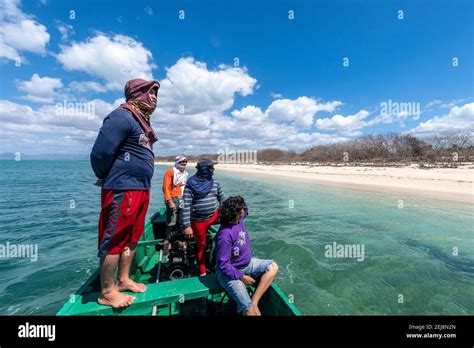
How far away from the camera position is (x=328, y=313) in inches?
189

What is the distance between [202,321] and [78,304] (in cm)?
135

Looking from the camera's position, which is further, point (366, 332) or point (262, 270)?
point (262, 270)

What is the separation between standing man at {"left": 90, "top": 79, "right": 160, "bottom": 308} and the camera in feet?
7.05

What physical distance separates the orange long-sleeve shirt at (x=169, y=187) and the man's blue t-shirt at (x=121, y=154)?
3506 millimetres

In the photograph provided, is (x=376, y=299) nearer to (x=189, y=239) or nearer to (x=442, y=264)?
(x=442, y=264)

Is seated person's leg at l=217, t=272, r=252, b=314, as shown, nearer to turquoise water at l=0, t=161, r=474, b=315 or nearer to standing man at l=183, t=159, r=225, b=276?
standing man at l=183, t=159, r=225, b=276

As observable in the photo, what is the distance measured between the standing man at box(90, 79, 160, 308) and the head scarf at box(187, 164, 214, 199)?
4.83 feet

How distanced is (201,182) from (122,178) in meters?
1.83

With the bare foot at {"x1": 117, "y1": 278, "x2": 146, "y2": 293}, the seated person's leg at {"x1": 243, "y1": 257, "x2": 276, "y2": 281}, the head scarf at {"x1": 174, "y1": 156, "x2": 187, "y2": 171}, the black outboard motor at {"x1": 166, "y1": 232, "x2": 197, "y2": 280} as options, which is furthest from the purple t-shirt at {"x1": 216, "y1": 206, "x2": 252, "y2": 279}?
the head scarf at {"x1": 174, "y1": 156, "x2": 187, "y2": 171}

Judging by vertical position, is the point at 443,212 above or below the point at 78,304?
below

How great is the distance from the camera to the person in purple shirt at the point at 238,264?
110 inches

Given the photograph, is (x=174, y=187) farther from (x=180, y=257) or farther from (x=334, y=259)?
(x=334, y=259)

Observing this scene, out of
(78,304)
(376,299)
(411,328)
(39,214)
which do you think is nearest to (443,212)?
(376,299)

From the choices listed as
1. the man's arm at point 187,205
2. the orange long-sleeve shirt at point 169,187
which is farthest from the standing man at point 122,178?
the orange long-sleeve shirt at point 169,187
